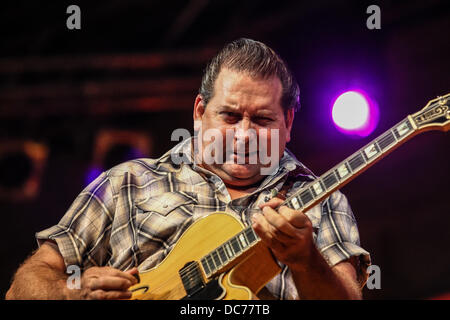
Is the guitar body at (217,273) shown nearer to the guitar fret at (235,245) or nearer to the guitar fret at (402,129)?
the guitar fret at (235,245)

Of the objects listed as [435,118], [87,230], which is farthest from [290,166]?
[87,230]

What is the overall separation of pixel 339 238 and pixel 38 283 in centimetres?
136

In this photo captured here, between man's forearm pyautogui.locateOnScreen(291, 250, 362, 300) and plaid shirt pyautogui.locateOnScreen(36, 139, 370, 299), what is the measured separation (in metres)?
0.26

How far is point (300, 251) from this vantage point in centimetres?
205

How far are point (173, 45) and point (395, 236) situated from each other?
2952 millimetres

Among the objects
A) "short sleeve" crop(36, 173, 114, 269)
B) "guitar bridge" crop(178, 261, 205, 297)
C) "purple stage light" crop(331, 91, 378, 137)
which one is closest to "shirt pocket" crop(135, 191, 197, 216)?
"short sleeve" crop(36, 173, 114, 269)

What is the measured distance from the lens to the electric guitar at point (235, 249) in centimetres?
208

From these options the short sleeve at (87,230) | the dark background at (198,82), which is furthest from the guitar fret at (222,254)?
the dark background at (198,82)

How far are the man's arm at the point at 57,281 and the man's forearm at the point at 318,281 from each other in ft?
2.20

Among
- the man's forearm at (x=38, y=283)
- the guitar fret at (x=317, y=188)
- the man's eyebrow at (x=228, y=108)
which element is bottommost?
the man's forearm at (x=38, y=283)

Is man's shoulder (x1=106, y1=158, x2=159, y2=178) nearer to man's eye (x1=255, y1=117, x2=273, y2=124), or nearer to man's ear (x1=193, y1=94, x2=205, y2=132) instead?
man's ear (x1=193, y1=94, x2=205, y2=132)

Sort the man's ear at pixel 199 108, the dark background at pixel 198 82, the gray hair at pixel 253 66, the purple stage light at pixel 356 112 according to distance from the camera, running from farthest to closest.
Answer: the dark background at pixel 198 82
the purple stage light at pixel 356 112
the man's ear at pixel 199 108
the gray hair at pixel 253 66

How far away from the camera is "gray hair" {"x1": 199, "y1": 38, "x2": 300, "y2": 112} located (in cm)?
280
